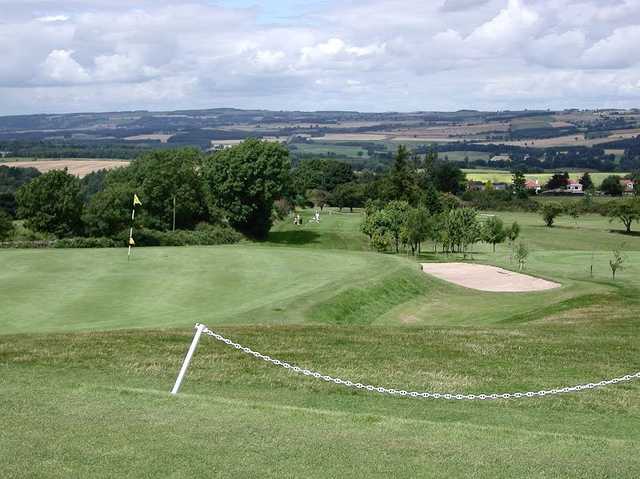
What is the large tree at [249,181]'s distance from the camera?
86625 mm

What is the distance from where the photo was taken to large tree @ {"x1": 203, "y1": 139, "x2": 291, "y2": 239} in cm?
8662

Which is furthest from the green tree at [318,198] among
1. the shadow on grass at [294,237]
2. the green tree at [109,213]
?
the green tree at [109,213]

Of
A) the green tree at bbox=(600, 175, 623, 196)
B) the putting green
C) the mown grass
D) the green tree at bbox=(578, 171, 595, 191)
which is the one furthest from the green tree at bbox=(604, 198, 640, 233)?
the mown grass

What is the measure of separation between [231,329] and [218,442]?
10627 millimetres

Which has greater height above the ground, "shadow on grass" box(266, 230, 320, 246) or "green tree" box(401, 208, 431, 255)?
"green tree" box(401, 208, 431, 255)

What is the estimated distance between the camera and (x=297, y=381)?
15.0 meters

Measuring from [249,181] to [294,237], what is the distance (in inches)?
333

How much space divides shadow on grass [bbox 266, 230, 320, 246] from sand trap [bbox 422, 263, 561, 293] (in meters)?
36.5

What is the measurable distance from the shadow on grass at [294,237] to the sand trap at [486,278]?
120ft

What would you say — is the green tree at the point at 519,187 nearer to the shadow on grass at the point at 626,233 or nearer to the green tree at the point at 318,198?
the green tree at the point at 318,198

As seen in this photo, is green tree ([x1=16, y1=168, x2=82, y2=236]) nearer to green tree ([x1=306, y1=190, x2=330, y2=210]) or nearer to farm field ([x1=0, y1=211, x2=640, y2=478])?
farm field ([x1=0, y1=211, x2=640, y2=478])

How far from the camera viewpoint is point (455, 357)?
695 inches

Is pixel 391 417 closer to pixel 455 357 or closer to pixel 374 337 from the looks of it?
pixel 455 357

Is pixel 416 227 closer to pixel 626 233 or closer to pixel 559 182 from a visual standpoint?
pixel 626 233
